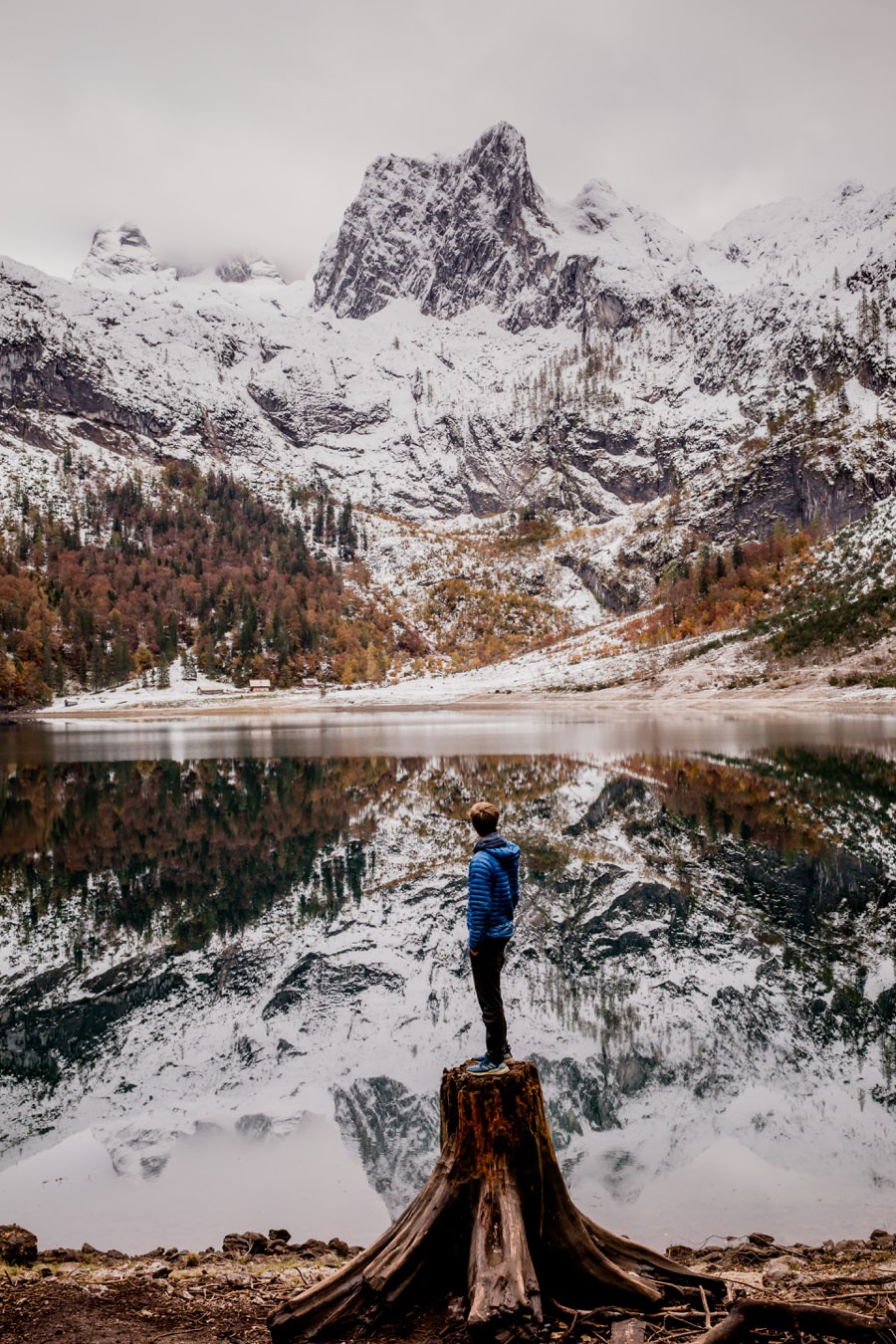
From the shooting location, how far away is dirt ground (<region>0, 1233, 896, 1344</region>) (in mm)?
5414

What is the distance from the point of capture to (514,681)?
14275 centimetres

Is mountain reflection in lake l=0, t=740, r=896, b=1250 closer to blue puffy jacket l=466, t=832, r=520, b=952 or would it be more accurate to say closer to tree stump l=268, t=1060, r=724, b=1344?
tree stump l=268, t=1060, r=724, b=1344

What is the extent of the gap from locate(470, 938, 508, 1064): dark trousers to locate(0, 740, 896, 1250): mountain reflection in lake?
A: 258 centimetres

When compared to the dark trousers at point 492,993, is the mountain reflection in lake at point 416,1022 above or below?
below

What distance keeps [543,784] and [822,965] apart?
2240 cm

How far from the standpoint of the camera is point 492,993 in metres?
6.86

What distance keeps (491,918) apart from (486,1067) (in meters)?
1.09

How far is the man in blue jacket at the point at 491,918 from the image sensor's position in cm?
675

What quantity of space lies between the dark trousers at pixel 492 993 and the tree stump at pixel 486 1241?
0.74 m

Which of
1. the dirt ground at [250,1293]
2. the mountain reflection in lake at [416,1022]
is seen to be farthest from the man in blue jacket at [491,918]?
the mountain reflection in lake at [416,1022]

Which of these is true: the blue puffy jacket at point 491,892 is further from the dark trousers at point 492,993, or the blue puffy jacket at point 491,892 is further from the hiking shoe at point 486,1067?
the hiking shoe at point 486,1067

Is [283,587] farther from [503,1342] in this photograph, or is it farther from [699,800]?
[503,1342]

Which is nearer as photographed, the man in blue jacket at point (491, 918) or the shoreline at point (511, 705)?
the man in blue jacket at point (491, 918)

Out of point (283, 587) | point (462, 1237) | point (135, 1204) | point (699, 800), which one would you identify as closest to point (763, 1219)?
point (462, 1237)
